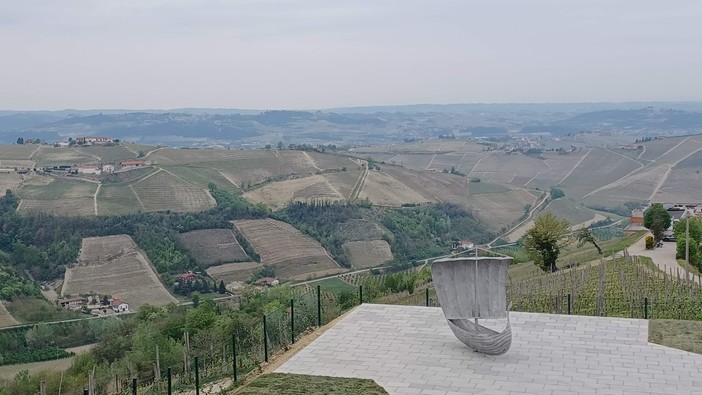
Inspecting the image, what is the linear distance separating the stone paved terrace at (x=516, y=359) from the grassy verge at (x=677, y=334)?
26 centimetres

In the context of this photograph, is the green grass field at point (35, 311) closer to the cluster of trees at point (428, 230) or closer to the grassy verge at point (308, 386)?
the cluster of trees at point (428, 230)

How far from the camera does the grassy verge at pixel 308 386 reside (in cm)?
1421

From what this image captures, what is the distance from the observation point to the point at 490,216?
83.6m

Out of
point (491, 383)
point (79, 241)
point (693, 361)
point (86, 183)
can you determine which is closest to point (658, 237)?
point (693, 361)

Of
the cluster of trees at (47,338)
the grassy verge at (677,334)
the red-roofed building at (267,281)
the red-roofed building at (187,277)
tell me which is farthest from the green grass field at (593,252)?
the red-roofed building at (187,277)

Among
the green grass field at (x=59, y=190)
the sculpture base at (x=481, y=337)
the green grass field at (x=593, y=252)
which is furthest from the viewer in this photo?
the green grass field at (x=59, y=190)

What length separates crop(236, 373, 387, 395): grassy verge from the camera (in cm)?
1421

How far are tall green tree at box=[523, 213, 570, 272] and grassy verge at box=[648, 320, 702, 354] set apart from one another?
42.0 ft

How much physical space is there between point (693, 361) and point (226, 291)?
43364 millimetres

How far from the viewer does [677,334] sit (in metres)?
17.7

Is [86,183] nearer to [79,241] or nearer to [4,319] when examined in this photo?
[79,241]

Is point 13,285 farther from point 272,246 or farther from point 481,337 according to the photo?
point 481,337

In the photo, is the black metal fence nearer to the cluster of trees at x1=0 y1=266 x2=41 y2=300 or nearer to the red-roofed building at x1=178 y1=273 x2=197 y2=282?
the cluster of trees at x1=0 y1=266 x2=41 y2=300

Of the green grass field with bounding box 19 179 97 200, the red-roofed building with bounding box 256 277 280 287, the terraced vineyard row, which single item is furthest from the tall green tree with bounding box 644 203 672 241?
the green grass field with bounding box 19 179 97 200
